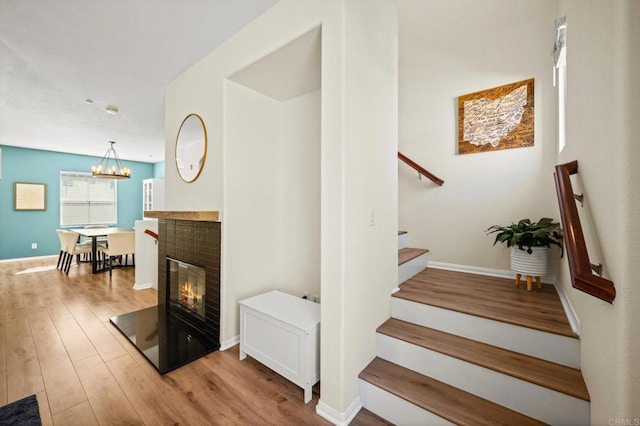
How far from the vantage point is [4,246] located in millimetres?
5973

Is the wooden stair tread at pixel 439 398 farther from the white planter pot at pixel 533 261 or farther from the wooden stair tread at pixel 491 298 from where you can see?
the white planter pot at pixel 533 261

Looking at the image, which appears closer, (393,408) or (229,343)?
(393,408)

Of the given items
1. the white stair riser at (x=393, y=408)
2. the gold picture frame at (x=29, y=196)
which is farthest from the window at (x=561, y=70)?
the gold picture frame at (x=29, y=196)

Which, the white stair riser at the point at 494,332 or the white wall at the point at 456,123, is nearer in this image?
the white stair riser at the point at 494,332

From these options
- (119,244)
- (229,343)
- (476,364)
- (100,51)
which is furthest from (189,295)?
(119,244)

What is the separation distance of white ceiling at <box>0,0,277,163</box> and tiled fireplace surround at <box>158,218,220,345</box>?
5.53ft

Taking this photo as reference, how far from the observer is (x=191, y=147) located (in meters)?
2.76

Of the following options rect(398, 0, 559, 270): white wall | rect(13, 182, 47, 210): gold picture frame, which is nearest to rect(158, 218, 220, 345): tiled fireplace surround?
rect(398, 0, 559, 270): white wall

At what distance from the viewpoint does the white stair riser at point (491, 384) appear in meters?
1.22

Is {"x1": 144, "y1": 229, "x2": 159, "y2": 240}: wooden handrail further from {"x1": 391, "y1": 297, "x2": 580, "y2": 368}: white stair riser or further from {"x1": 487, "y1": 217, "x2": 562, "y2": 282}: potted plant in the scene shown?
{"x1": 487, "y1": 217, "x2": 562, "y2": 282}: potted plant

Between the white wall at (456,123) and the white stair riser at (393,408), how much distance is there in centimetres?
190

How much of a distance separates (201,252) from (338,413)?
1825 millimetres

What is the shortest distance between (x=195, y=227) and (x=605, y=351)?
9.48ft

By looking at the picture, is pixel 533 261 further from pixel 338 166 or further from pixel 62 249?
pixel 62 249
